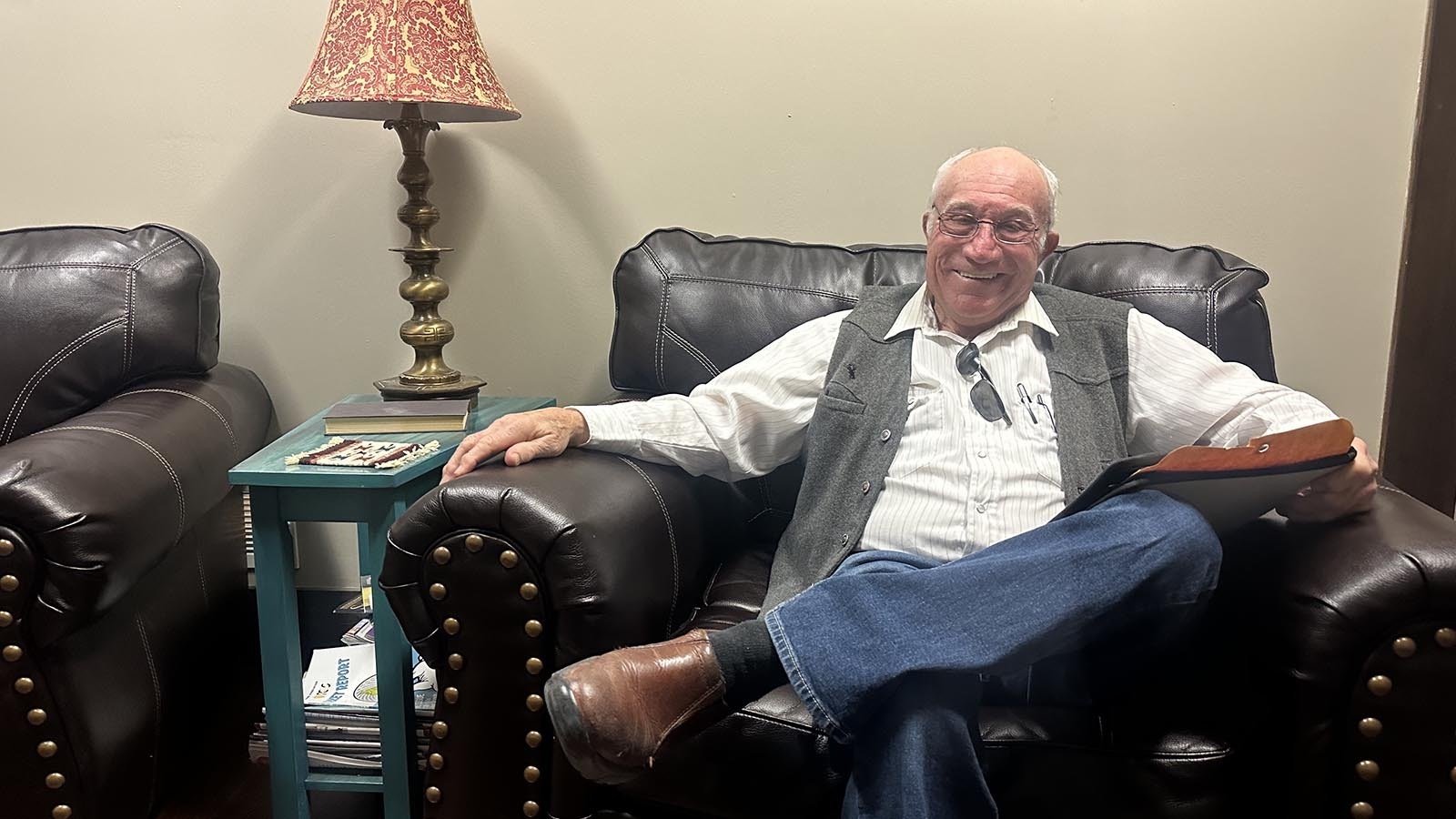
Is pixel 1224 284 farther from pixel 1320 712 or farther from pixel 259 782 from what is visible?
pixel 259 782

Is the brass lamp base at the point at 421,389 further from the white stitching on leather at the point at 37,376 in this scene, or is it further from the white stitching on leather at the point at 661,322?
the white stitching on leather at the point at 37,376

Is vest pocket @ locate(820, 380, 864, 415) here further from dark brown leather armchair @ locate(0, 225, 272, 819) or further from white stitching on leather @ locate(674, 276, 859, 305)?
dark brown leather armchair @ locate(0, 225, 272, 819)

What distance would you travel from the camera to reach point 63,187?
7.26 ft

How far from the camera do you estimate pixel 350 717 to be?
169cm

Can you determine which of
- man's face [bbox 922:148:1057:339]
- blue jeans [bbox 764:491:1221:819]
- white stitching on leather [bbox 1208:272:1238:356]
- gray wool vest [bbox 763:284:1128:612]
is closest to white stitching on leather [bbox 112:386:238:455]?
gray wool vest [bbox 763:284:1128:612]

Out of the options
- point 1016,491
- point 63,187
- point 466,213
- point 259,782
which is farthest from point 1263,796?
point 63,187

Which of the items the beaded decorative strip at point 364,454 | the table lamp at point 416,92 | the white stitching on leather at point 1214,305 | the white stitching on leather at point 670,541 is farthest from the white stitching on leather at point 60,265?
the white stitching on leather at point 1214,305

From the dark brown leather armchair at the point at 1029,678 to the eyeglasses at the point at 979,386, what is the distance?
0.36 metres

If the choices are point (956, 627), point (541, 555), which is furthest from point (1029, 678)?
point (541, 555)

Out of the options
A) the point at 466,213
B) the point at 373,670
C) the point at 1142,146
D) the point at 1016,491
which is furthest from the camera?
the point at 466,213

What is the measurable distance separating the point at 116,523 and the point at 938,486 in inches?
45.0

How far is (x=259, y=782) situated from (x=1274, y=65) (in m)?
2.23

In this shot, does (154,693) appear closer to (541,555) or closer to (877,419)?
(541,555)

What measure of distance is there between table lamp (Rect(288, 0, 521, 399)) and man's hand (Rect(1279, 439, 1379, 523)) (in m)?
1.36
